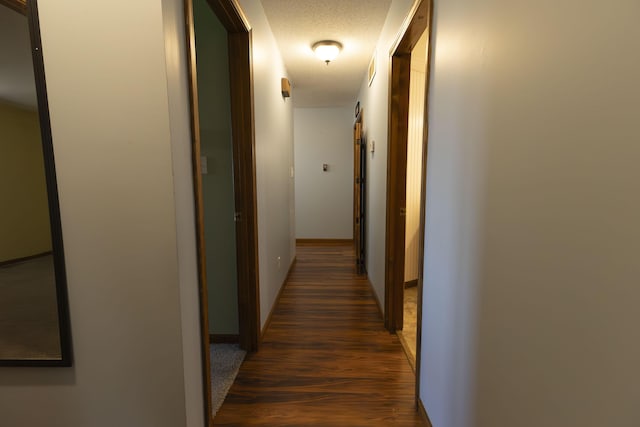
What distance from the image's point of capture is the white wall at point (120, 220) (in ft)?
3.27

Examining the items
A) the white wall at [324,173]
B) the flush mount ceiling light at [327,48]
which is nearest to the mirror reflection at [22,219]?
the flush mount ceiling light at [327,48]

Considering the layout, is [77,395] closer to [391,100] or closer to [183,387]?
[183,387]

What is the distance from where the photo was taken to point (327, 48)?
288cm

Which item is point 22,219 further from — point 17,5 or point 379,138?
point 379,138

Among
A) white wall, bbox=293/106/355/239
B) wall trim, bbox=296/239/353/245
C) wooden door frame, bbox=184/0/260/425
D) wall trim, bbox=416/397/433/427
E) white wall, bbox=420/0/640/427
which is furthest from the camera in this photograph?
wall trim, bbox=296/239/353/245

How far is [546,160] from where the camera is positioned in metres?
0.70

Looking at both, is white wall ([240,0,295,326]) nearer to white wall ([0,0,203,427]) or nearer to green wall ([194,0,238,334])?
green wall ([194,0,238,334])

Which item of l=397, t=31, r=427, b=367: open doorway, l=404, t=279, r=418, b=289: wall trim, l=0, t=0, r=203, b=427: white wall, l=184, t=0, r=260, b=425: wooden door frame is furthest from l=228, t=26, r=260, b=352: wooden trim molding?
l=404, t=279, r=418, b=289: wall trim

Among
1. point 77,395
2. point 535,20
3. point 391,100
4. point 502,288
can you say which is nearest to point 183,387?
point 77,395

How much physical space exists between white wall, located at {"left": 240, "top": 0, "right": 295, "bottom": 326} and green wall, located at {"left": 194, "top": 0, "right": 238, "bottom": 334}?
221mm

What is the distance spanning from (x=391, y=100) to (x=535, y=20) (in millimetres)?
1658

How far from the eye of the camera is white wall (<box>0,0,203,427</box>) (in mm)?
998

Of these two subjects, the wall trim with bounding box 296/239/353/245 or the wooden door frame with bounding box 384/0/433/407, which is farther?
the wall trim with bounding box 296/239/353/245

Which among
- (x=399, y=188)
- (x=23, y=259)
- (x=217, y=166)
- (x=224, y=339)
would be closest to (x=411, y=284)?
(x=399, y=188)
